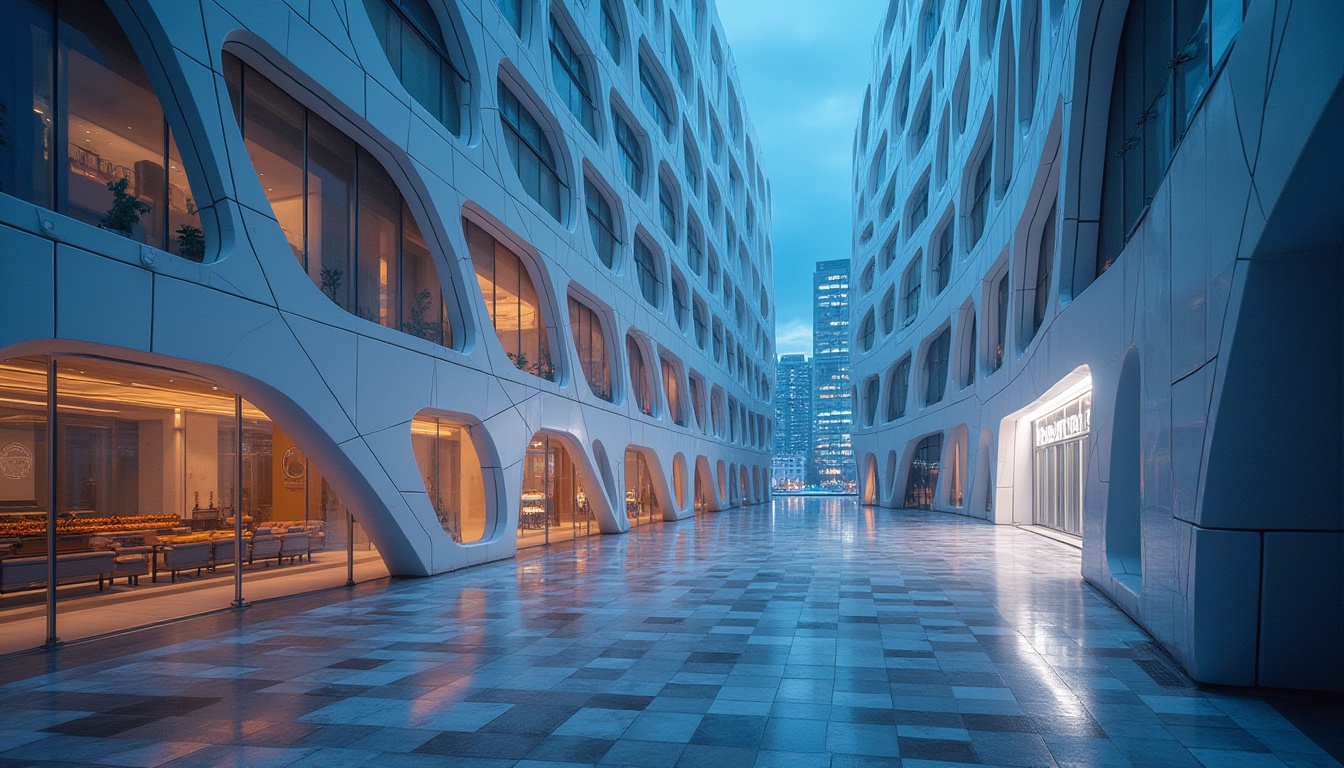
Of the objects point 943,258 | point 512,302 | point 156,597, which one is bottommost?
point 156,597

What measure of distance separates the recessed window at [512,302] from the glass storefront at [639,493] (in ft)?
31.0

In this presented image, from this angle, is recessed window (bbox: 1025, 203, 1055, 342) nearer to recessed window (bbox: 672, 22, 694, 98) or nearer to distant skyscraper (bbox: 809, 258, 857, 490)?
recessed window (bbox: 672, 22, 694, 98)

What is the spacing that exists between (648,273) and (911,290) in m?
17.1

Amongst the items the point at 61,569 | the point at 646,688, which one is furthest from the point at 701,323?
the point at 646,688

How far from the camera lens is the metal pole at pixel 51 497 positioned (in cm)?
813

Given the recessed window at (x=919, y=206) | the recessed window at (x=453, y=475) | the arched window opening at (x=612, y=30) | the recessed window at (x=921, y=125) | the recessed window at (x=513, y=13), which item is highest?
the recessed window at (x=921, y=125)

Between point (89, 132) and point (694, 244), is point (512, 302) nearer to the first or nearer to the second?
point (89, 132)

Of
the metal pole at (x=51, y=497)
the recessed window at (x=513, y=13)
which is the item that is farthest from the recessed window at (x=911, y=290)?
the metal pole at (x=51, y=497)

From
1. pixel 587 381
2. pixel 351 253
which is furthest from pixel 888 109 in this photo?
pixel 351 253

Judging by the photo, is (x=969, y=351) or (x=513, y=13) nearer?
(x=513, y=13)

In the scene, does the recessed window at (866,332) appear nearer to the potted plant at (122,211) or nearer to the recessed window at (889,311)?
the recessed window at (889,311)

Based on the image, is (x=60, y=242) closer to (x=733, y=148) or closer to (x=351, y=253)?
(x=351, y=253)

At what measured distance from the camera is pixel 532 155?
1969cm

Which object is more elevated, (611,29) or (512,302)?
(611,29)
